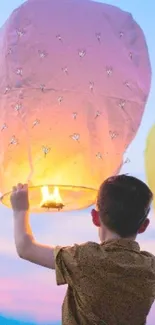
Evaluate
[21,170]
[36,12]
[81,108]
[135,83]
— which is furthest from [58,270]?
[36,12]

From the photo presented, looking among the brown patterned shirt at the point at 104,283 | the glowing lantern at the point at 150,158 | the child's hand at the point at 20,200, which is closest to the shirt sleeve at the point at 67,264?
the brown patterned shirt at the point at 104,283

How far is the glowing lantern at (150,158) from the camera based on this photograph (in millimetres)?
1763

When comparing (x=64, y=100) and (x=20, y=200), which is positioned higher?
(x=64, y=100)

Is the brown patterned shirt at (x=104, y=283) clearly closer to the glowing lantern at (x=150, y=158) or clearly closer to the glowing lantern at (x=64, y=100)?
the glowing lantern at (x=64, y=100)

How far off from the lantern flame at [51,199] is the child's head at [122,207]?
17 centimetres

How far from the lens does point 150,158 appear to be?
1790 mm

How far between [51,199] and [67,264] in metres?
0.23

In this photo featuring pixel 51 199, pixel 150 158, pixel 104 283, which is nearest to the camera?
pixel 104 283

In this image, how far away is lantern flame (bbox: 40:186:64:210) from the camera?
1.37 m

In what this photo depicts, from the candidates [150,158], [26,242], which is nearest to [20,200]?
[26,242]

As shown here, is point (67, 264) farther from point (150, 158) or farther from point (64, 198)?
point (150, 158)

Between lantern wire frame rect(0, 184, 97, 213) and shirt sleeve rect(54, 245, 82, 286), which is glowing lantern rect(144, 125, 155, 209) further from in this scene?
shirt sleeve rect(54, 245, 82, 286)

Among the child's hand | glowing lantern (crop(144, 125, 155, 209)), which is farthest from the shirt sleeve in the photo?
glowing lantern (crop(144, 125, 155, 209))

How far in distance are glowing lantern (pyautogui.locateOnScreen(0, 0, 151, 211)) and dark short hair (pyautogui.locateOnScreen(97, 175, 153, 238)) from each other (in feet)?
A: 0.68
